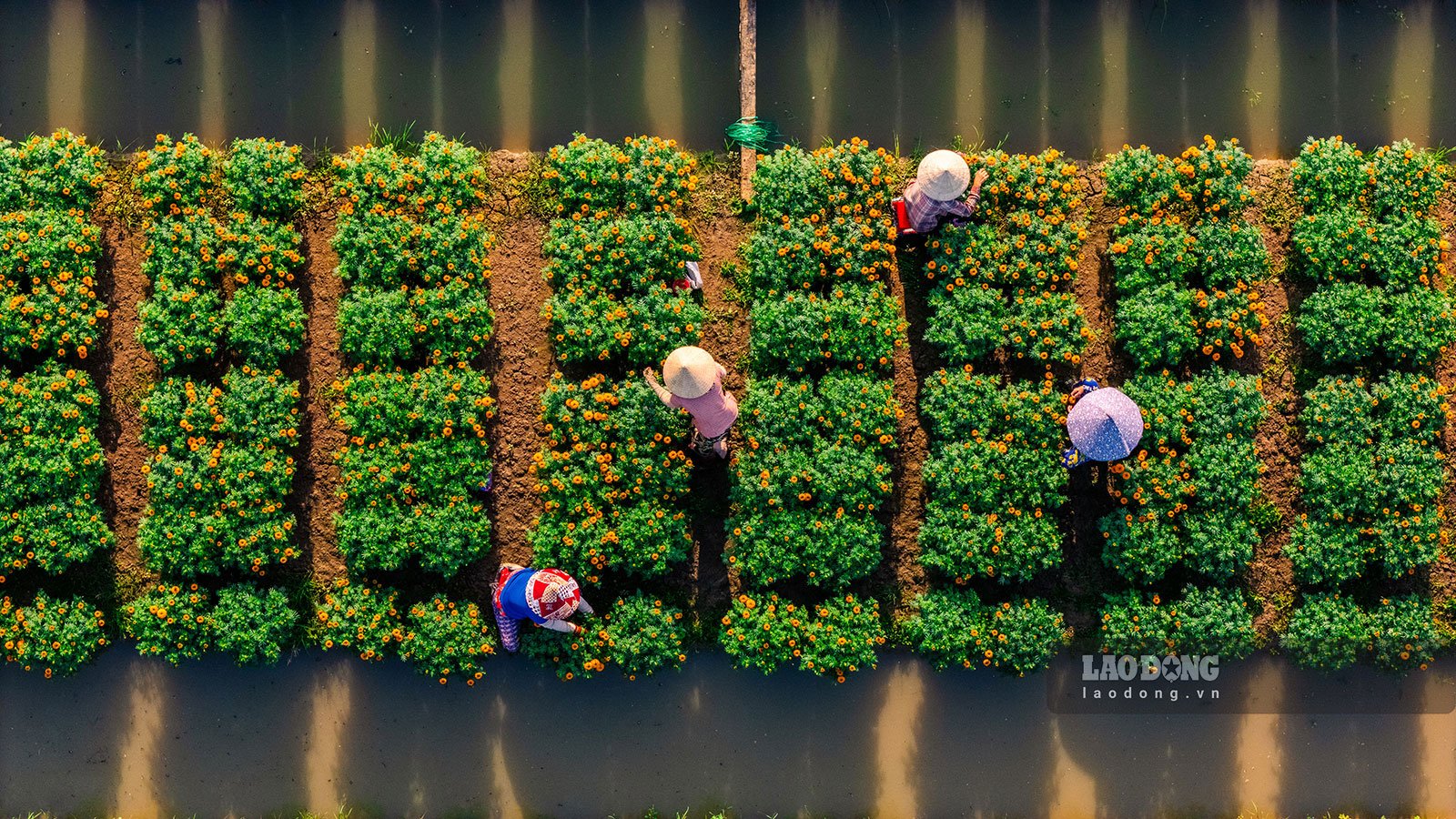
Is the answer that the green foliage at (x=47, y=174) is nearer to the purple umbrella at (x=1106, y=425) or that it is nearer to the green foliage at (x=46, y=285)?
the green foliage at (x=46, y=285)

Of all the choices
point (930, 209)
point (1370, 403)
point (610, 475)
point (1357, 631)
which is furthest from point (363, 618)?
point (1370, 403)

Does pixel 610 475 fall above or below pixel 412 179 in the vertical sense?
below

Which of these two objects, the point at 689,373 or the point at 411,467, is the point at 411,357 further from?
the point at 689,373

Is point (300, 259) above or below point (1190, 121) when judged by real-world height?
below

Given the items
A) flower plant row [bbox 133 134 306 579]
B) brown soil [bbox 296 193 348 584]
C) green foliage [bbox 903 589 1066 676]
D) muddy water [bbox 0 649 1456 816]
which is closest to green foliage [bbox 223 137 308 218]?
flower plant row [bbox 133 134 306 579]

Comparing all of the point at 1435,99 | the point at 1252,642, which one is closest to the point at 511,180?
the point at 1252,642

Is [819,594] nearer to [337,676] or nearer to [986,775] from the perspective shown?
[986,775]
